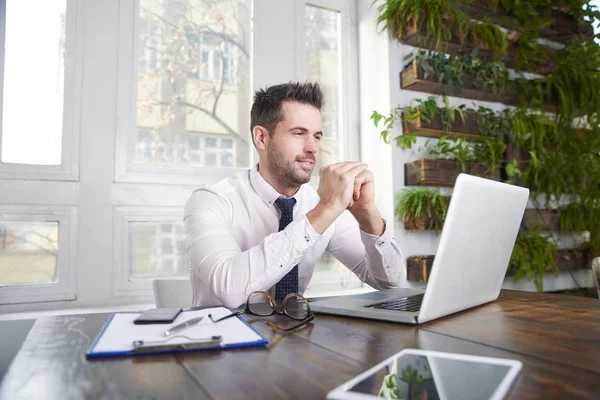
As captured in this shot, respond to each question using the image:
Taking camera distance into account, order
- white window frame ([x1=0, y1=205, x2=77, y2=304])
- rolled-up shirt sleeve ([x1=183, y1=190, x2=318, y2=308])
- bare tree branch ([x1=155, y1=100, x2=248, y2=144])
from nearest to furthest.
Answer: rolled-up shirt sleeve ([x1=183, y1=190, x2=318, y2=308]) < white window frame ([x1=0, y1=205, x2=77, y2=304]) < bare tree branch ([x1=155, y1=100, x2=248, y2=144])

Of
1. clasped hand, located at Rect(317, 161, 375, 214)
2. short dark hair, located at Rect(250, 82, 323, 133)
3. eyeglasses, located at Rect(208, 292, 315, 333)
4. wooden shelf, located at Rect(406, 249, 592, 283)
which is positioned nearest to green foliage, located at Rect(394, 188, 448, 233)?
wooden shelf, located at Rect(406, 249, 592, 283)

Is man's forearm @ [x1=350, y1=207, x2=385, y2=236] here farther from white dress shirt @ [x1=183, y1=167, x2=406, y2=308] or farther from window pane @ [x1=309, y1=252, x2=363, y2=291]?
window pane @ [x1=309, y1=252, x2=363, y2=291]

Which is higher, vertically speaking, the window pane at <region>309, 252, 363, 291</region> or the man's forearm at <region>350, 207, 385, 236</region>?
the man's forearm at <region>350, 207, 385, 236</region>

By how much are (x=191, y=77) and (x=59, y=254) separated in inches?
45.3

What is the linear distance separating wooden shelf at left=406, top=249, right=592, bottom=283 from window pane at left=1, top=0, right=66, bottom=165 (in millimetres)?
1963

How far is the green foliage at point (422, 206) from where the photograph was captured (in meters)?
2.43

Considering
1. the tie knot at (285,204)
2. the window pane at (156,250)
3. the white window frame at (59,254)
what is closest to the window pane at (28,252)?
the white window frame at (59,254)

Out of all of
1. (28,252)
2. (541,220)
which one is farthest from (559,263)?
(28,252)

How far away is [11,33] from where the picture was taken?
2.11 metres

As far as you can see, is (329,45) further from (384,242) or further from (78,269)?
(78,269)

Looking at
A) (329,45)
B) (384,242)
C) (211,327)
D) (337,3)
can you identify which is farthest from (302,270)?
(337,3)

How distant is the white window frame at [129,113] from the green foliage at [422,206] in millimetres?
1219

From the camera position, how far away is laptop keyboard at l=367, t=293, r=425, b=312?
999mm

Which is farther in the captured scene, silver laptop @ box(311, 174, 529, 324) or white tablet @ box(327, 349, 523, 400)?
silver laptop @ box(311, 174, 529, 324)
